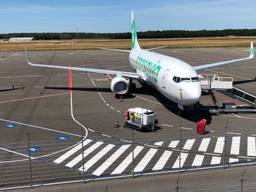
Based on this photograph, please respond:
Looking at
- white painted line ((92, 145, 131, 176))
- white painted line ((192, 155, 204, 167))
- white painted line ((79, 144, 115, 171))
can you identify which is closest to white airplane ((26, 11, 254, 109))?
white painted line ((192, 155, 204, 167))

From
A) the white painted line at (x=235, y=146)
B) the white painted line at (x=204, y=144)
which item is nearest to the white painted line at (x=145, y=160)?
the white painted line at (x=204, y=144)

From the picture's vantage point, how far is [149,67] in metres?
45.2

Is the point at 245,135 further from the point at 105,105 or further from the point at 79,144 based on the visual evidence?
the point at 105,105

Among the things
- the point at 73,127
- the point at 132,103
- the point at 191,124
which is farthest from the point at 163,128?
the point at 132,103

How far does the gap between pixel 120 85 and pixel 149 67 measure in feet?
13.3

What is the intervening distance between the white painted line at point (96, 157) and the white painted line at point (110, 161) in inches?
26.4

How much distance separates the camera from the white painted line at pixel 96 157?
78.2 feet

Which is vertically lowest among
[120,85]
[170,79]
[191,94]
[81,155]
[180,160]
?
[81,155]

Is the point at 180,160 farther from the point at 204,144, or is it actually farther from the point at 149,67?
the point at 149,67

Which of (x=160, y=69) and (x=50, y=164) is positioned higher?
(x=160, y=69)

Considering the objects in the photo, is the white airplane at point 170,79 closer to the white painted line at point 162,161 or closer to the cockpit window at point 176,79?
the cockpit window at point 176,79

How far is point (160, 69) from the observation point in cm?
4012

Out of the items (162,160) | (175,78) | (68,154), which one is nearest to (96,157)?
(68,154)

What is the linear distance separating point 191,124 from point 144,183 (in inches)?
578
